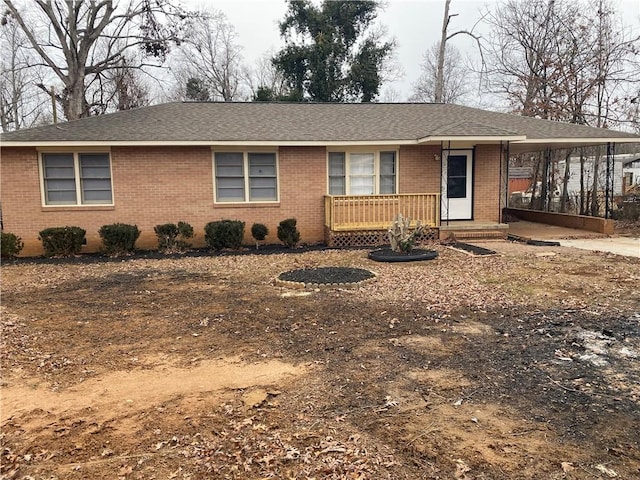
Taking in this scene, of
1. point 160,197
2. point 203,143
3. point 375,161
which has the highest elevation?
point 203,143

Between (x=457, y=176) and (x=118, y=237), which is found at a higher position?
(x=457, y=176)

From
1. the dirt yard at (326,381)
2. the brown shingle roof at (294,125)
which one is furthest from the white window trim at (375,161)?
the dirt yard at (326,381)

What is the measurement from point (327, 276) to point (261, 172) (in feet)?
18.2

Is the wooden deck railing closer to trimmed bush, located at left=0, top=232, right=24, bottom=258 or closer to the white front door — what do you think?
the white front door

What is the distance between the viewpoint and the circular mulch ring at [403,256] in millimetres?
9789

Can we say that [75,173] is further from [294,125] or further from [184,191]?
[294,125]

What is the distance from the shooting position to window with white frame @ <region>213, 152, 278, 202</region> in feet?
41.6

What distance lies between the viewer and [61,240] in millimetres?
11195

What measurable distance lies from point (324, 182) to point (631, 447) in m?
10.7

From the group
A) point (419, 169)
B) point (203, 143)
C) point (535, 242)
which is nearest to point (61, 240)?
point (203, 143)

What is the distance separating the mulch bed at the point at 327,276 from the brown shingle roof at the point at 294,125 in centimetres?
475

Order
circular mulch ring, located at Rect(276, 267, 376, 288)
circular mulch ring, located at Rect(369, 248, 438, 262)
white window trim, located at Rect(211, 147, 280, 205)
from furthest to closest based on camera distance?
white window trim, located at Rect(211, 147, 280, 205), circular mulch ring, located at Rect(369, 248, 438, 262), circular mulch ring, located at Rect(276, 267, 376, 288)

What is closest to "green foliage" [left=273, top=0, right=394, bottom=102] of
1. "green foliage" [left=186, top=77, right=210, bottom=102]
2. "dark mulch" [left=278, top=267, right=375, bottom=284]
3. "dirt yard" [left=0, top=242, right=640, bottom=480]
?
"green foliage" [left=186, top=77, right=210, bottom=102]

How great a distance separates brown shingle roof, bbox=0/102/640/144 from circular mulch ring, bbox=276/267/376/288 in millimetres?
4786
